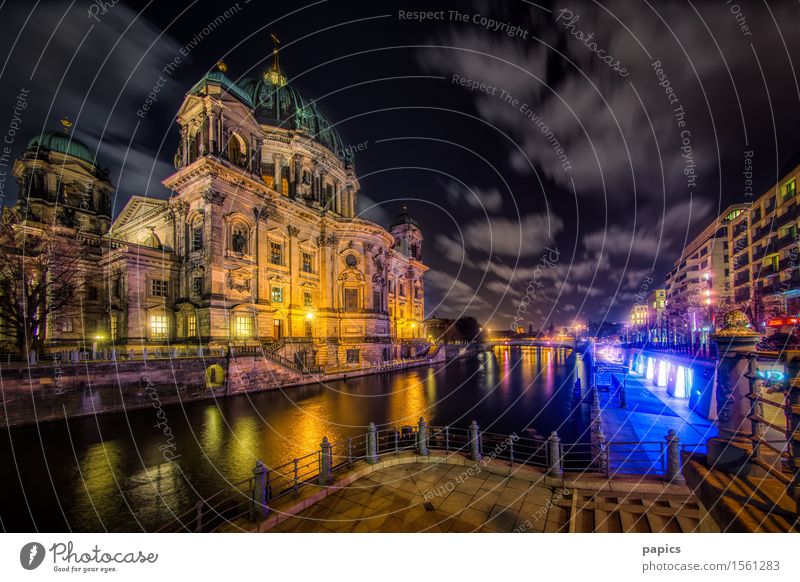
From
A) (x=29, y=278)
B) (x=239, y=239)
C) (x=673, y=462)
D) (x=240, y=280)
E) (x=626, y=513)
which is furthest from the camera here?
(x=239, y=239)

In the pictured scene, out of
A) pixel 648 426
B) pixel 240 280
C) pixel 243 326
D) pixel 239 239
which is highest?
pixel 239 239

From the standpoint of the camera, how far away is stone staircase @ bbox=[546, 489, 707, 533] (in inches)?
A: 253

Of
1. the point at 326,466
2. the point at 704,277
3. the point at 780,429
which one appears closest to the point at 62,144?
the point at 326,466

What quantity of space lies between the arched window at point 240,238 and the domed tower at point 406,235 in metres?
41.8

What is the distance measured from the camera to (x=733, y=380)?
766 centimetres

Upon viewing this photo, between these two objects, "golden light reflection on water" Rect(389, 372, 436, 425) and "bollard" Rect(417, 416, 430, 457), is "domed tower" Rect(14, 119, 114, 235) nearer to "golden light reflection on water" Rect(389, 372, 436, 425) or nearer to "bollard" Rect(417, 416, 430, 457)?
"golden light reflection on water" Rect(389, 372, 436, 425)

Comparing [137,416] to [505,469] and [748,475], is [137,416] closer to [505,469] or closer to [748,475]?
[505,469]

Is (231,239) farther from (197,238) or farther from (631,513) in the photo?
(631,513)

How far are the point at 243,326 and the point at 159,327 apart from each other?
26.8ft

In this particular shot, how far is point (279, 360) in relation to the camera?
3134 cm

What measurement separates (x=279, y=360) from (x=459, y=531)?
92.6ft

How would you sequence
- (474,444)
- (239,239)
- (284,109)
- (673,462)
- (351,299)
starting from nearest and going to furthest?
(673,462), (474,444), (239,239), (351,299), (284,109)

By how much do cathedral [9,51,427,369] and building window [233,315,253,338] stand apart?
11 centimetres

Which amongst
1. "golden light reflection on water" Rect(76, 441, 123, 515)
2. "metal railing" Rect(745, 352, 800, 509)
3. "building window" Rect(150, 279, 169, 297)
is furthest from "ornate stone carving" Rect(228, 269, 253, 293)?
"metal railing" Rect(745, 352, 800, 509)
